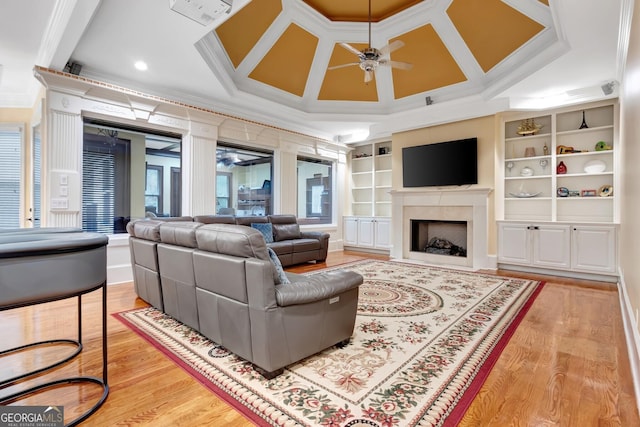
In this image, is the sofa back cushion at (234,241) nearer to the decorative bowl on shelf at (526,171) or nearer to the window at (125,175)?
the window at (125,175)

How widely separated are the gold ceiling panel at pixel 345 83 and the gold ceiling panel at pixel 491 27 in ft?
5.36

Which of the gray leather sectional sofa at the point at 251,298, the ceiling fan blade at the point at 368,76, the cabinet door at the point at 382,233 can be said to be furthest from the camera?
the cabinet door at the point at 382,233

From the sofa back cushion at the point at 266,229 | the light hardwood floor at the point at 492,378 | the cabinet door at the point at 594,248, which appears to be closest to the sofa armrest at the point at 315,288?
the light hardwood floor at the point at 492,378

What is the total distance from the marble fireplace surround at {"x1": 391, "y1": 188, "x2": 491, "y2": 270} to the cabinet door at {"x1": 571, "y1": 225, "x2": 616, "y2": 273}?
129cm

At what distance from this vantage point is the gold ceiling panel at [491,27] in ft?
13.9

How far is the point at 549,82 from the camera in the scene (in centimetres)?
468

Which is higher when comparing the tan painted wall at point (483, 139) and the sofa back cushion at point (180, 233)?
the tan painted wall at point (483, 139)

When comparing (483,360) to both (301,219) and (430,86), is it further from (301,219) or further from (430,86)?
(301,219)

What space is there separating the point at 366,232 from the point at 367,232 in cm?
3

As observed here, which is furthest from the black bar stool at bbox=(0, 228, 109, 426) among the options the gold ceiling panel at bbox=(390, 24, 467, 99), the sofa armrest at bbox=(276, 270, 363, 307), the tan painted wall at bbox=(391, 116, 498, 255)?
the tan painted wall at bbox=(391, 116, 498, 255)

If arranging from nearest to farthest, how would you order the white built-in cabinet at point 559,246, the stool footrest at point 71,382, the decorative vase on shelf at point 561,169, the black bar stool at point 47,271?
the black bar stool at point 47,271
the stool footrest at point 71,382
the white built-in cabinet at point 559,246
the decorative vase on shelf at point 561,169

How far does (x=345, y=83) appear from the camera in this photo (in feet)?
20.4

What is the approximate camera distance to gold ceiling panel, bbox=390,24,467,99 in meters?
5.16

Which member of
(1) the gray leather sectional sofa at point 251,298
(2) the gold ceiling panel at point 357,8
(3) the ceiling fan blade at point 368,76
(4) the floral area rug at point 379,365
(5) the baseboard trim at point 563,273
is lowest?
(4) the floral area rug at point 379,365
